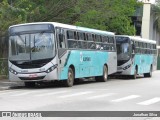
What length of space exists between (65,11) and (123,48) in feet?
16.5

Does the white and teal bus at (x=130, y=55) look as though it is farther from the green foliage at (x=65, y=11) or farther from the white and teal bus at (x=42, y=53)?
the white and teal bus at (x=42, y=53)

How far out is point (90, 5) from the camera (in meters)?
33.8

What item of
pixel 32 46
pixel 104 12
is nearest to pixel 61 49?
pixel 32 46

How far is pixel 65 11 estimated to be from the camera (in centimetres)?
3294

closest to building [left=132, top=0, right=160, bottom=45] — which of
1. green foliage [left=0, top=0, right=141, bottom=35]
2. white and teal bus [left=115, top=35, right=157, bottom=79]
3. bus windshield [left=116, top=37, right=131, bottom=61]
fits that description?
green foliage [left=0, top=0, right=141, bottom=35]

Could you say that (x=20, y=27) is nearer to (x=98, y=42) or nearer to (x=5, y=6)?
(x=5, y=6)

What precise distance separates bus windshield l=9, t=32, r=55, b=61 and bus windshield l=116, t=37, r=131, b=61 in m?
12.5

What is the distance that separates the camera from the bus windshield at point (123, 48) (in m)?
33.0

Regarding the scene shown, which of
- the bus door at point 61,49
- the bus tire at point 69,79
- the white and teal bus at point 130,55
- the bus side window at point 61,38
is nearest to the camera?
the bus door at point 61,49

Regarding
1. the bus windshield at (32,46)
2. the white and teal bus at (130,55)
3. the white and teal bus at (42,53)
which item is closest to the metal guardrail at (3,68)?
the white and teal bus at (42,53)

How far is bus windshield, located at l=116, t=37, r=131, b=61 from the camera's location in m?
33.0

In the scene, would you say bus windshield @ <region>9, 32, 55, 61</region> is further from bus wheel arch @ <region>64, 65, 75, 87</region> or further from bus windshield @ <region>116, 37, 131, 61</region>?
bus windshield @ <region>116, 37, 131, 61</region>

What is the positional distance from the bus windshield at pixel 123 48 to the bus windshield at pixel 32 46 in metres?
12.5

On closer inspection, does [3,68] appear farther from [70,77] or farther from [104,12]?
[104,12]
